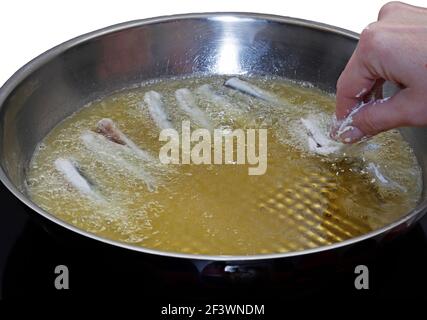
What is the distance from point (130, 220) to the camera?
1.48 metres

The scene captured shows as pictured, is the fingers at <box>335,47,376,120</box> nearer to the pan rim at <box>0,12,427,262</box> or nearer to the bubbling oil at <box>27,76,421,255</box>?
the bubbling oil at <box>27,76,421,255</box>

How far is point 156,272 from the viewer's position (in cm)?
120

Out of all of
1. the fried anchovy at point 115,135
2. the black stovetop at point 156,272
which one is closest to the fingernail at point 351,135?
the black stovetop at point 156,272

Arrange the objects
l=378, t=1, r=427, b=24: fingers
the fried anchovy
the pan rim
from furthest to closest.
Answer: the fried anchovy, l=378, t=1, r=427, b=24: fingers, the pan rim

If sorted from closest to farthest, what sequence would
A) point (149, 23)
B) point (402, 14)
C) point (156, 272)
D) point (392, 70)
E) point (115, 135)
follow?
point (156, 272) → point (392, 70) → point (402, 14) → point (115, 135) → point (149, 23)

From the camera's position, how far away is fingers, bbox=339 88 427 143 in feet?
4.61

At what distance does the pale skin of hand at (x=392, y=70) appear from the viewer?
1376 millimetres

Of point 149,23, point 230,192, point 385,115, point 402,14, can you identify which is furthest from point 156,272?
point 149,23

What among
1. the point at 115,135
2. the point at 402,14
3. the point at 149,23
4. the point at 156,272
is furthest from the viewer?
the point at 149,23

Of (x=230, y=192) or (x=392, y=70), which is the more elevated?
(x=392, y=70)

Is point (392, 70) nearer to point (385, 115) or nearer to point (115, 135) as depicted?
point (385, 115)

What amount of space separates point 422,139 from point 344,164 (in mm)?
230

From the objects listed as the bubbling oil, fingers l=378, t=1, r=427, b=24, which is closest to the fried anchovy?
the bubbling oil

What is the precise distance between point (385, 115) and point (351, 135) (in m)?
0.14
